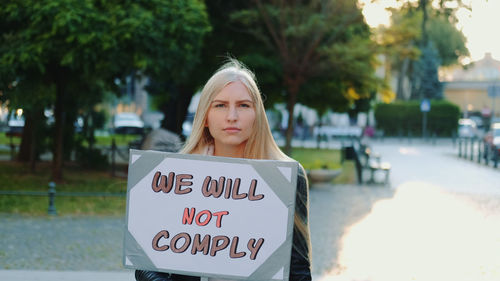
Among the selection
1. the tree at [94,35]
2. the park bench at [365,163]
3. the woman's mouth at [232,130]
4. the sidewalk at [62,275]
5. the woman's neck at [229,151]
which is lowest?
the sidewalk at [62,275]

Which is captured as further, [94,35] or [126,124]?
[126,124]

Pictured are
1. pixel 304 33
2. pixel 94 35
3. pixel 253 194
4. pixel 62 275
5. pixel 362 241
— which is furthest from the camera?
pixel 304 33

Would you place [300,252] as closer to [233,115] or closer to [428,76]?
[233,115]

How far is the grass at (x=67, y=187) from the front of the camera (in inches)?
533

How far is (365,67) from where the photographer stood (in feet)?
63.2

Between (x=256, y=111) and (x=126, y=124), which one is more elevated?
(x=256, y=111)

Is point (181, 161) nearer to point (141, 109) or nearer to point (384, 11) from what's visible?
point (384, 11)

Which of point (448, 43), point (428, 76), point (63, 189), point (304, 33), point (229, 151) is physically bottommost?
point (63, 189)

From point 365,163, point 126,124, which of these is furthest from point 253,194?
point 126,124

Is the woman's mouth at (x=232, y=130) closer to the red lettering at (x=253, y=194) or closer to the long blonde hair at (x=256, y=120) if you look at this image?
the long blonde hair at (x=256, y=120)

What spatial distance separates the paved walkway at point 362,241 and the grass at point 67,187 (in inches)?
44.2

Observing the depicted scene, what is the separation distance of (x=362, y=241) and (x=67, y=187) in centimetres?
892

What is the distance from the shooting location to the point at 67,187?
56.7 ft

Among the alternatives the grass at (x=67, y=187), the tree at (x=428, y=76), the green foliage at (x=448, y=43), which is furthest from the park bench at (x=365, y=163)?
the green foliage at (x=448, y=43)
